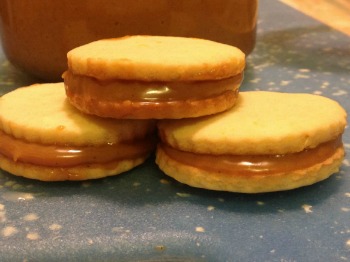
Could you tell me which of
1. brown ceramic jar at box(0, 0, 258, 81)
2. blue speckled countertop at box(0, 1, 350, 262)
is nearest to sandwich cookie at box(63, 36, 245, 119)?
blue speckled countertop at box(0, 1, 350, 262)

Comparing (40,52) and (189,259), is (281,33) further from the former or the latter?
(189,259)

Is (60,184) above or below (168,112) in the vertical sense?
below

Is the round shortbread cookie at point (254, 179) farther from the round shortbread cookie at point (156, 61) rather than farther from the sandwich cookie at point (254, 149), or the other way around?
the round shortbread cookie at point (156, 61)

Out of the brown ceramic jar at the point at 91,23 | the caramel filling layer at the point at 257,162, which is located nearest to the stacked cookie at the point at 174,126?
the caramel filling layer at the point at 257,162

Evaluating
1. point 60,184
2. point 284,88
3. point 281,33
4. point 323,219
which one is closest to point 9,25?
point 60,184

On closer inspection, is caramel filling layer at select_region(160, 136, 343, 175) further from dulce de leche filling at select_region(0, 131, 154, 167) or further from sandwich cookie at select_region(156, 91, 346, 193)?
dulce de leche filling at select_region(0, 131, 154, 167)

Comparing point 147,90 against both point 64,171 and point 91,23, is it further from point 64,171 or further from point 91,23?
point 91,23

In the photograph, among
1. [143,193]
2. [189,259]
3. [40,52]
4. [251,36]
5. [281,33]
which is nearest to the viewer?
[189,259]
